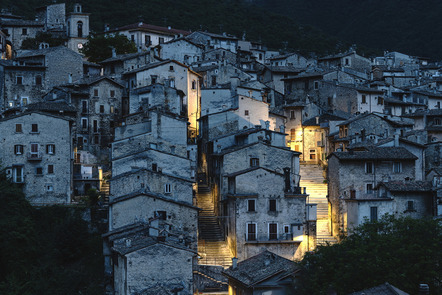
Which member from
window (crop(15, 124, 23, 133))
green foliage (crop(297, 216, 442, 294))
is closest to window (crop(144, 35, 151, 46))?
window (crop(15, 124, 23, 133))

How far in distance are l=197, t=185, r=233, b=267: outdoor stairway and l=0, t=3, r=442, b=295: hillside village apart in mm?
136

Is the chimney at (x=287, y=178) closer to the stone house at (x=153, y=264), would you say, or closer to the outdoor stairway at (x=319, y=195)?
the outdoor stairway at (x=319, y=195)

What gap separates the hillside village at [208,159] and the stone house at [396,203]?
10 centimetres

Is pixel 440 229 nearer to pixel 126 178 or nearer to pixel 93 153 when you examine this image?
pixel 126 178

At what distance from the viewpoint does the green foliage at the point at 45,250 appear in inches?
2072

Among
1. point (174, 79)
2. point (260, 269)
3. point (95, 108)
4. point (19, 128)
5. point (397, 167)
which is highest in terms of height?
point (174, 79)

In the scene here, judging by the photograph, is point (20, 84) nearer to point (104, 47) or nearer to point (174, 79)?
point (174, 79)

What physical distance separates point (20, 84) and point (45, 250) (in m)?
26.2

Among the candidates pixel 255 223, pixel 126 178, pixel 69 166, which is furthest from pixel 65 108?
pixel 255 223

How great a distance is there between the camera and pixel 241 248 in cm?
5641

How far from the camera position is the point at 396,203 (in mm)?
59656

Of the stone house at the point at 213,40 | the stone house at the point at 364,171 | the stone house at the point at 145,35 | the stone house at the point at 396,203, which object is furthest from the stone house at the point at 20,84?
the stone house at the point at 396,203

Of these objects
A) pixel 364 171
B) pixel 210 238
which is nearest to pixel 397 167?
pixel 364 171

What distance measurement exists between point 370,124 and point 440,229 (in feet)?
86.6
